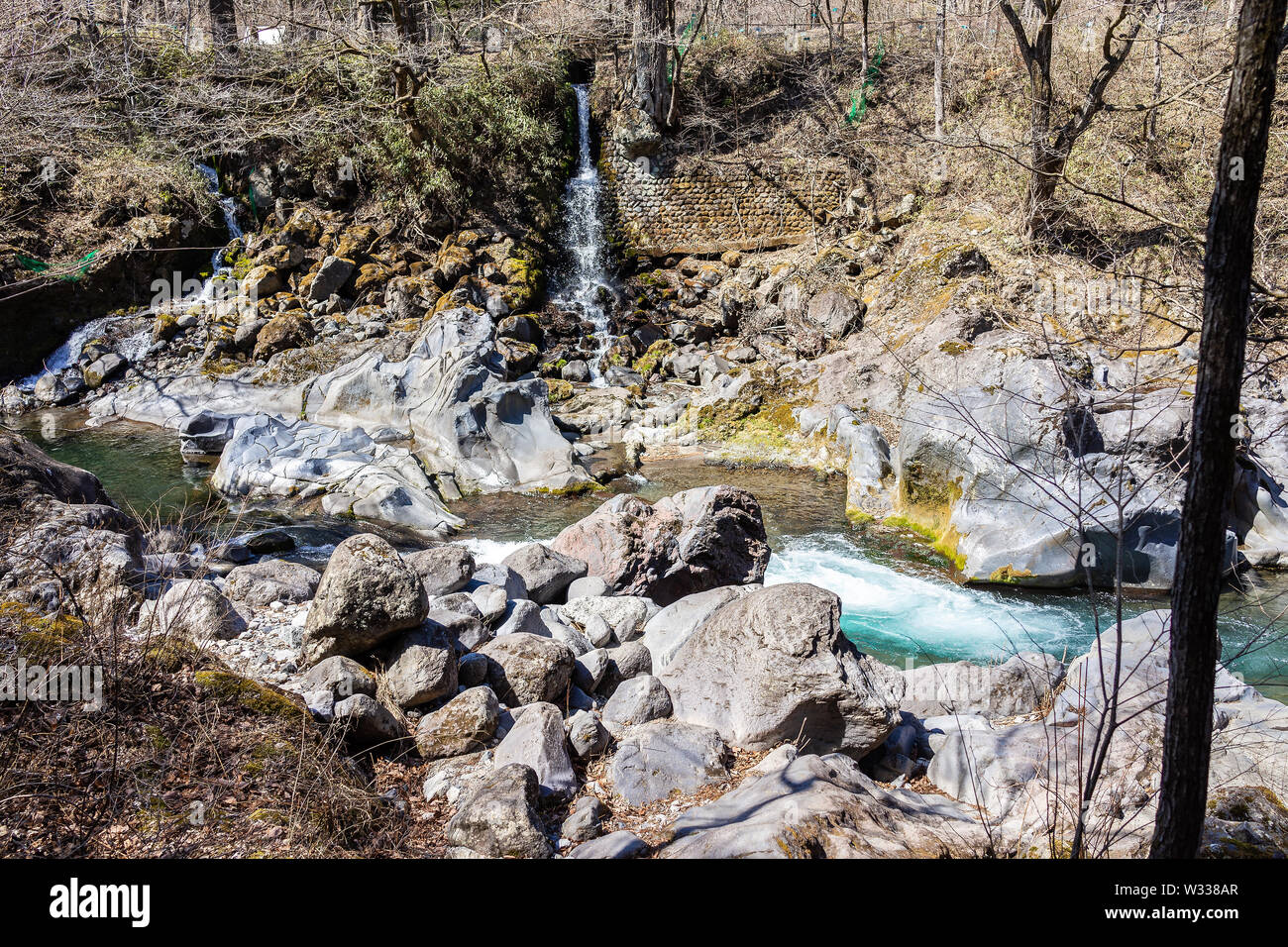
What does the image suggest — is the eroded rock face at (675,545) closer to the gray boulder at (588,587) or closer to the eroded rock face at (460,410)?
the gray boulder at (588,587)

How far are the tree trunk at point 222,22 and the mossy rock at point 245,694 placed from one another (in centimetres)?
1905

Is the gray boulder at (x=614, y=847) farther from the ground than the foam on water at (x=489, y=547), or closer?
farther from the ground

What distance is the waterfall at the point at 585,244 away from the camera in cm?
1582

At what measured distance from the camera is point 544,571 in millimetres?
6117

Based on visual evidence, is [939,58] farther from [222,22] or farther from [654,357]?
[222,22]

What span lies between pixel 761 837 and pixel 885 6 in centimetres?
2405

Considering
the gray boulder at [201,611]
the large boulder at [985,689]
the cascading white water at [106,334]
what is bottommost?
the large boulder at [985,689]

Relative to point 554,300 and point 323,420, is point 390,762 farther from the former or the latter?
point 554,300

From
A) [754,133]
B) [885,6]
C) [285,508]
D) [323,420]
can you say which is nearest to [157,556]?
[285,508]

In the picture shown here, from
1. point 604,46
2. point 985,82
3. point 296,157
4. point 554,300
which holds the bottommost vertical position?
point 554,300

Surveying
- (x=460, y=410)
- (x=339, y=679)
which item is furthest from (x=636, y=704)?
(x=460, y=410)

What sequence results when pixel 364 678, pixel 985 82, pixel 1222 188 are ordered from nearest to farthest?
pixel 1222 188
pixel 364 678
pixel 985 82

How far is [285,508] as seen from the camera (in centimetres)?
878

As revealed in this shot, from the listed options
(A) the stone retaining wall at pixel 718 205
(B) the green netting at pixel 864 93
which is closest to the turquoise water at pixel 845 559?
(A) the stone retaining wall at pixel 718 205
